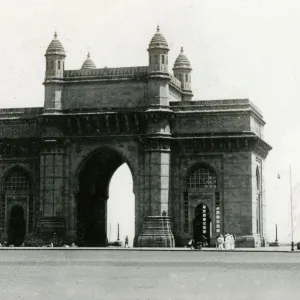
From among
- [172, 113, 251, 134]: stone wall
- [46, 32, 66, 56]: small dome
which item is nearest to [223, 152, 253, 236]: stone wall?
[172, 113, 251, 134]: stone wall

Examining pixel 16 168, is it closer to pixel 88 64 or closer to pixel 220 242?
pixel 88 64

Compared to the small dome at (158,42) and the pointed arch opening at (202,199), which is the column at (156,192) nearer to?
the pointed arch opening at (202,199)

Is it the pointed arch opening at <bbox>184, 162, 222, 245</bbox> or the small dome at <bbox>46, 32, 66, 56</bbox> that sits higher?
the small dome at <bbox>46, 32, 66, 56</bbox>

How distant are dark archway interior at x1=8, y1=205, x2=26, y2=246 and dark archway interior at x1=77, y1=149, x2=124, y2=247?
4.39 m

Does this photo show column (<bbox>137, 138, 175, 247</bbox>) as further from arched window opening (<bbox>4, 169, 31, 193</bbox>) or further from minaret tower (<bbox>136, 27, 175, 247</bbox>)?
arched window opening (<bbox>4, 169, 31, 193</bbox>)

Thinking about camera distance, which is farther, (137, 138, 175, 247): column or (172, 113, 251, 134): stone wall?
(172, 113, 251, 134): stone wall

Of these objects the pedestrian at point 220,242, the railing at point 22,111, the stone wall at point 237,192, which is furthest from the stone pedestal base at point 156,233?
the railing at point 22,111

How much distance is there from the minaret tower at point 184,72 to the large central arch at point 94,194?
7.81 metres

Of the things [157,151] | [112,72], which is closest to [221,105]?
[157,151]

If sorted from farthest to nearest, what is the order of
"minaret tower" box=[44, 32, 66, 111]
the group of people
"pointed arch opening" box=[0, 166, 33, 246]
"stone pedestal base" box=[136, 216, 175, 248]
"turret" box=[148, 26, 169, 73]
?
"pointed arch opening" box=[0, 166, 33, 246], "minaret tower" box=[44, 32, 66, 111], "turret" box=[148, 26, 169, 73], "stone pedestal base" box=[136, 216, 175, 248], the group of people

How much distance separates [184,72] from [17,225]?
17755mm

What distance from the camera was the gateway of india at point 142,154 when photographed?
54312mm

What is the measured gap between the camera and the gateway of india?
54312 millimetres

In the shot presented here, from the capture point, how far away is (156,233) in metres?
53.6
